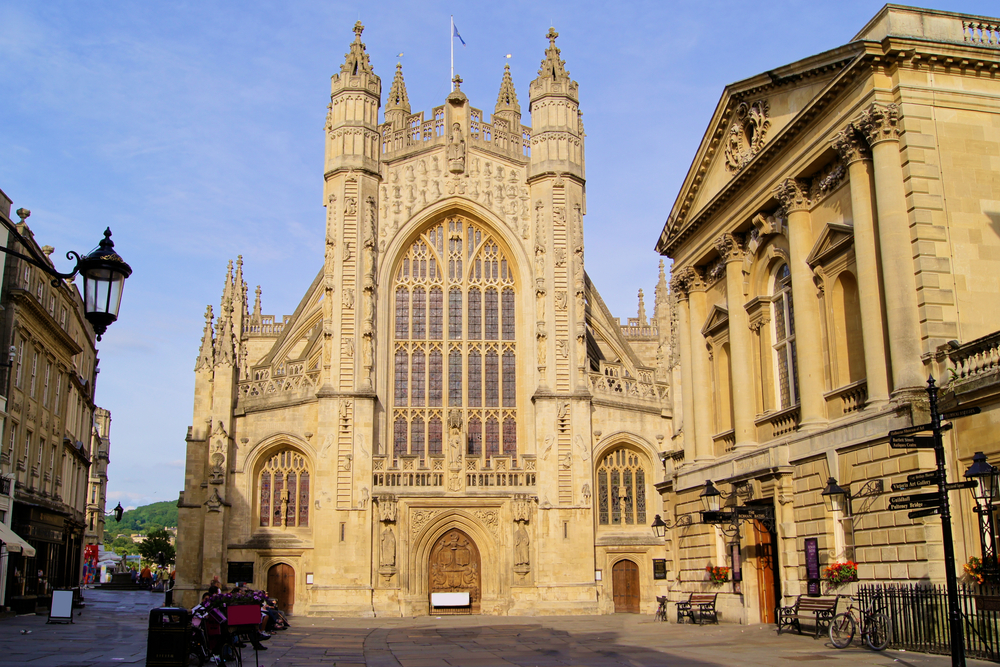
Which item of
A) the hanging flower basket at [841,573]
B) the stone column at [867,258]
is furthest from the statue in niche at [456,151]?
the hanging flower basket at [841,573]

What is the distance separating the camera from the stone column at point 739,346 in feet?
74.8

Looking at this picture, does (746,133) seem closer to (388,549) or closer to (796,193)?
(796,193)

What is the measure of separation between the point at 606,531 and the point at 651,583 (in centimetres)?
266

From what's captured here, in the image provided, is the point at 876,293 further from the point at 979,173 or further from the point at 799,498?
the point at 799,498

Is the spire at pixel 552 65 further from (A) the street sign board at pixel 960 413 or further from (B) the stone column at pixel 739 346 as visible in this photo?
(A) the street sign board at pixel 960 413

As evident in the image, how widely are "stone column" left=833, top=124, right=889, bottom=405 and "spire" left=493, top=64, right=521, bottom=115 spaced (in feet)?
106

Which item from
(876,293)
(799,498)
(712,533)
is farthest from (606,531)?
(876,293)

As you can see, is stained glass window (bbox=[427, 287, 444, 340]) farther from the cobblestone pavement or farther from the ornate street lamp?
the ornate street lamp

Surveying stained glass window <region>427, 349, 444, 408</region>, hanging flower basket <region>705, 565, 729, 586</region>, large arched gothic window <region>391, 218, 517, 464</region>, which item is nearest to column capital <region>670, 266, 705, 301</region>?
hanging flower basket <region>705, 565, 729, 586</region>

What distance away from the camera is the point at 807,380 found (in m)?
19.7

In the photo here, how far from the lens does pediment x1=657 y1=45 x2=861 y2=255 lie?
63.3 feet

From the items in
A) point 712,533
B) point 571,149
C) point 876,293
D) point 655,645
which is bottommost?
point 655,645

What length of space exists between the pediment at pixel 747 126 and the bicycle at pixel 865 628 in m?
9.79

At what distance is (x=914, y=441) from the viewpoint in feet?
41.8
